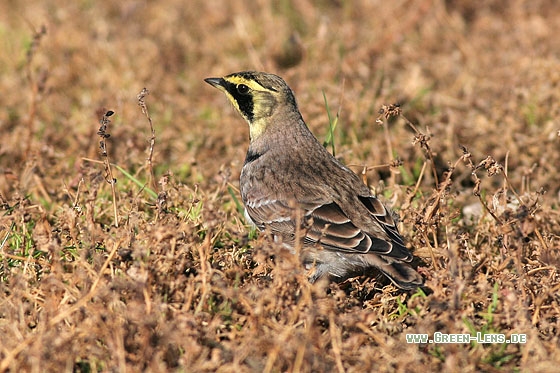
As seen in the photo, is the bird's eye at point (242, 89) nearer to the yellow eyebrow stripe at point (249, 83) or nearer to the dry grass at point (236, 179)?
the yellow eyebrow stripe at point (249, 83)

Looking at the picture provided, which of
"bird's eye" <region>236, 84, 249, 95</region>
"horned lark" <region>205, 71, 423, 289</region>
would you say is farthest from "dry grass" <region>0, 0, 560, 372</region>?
"bird's eye" <region>236, 84, 249, 95</region>

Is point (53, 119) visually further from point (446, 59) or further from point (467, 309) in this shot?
point (467, 309)

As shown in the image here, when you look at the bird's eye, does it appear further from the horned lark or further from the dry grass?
the dry grass

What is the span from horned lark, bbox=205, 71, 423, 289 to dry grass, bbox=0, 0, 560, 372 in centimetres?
19

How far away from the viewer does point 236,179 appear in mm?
6453

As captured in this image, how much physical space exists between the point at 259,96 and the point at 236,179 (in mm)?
892

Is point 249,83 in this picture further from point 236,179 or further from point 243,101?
point 236,179

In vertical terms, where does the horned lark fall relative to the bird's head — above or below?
below

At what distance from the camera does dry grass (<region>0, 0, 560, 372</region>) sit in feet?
13.0

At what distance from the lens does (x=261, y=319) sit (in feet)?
13.1

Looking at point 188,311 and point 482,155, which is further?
point 482,155

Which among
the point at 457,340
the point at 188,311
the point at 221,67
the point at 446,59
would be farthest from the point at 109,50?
the point at 457,340

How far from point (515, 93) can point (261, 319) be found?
4368 millimetres

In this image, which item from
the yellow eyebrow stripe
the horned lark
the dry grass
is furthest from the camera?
the yellow eyebrow stripe
